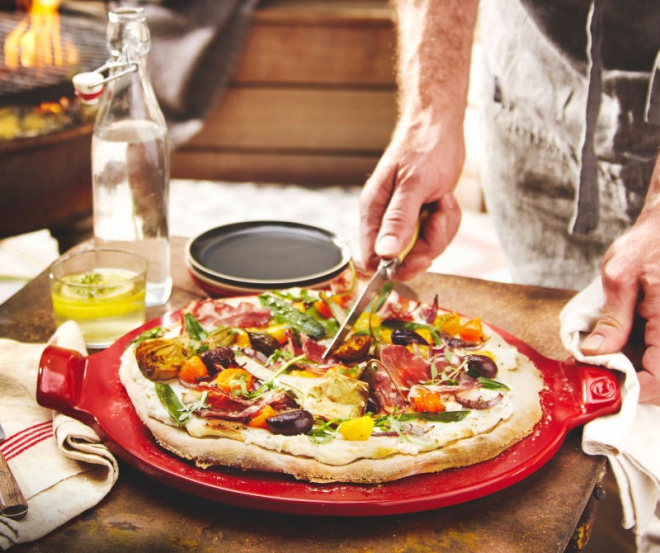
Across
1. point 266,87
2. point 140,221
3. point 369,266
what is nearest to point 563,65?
point 369,266

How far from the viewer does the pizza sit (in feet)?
3.69

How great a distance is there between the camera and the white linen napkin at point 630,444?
127 cm

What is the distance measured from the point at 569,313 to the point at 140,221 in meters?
0.95

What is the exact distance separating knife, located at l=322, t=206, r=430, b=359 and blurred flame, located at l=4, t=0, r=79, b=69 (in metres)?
1.97

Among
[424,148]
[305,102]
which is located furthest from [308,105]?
[424,148]

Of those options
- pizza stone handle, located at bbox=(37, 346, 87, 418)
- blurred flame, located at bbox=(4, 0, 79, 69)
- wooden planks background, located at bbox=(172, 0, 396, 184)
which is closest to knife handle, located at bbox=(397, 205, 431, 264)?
pizza stone handle, located at bbox=(37, 346, 87, 418)

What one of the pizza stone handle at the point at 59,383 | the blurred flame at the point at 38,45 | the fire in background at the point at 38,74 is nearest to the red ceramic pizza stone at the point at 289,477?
the pizza stone handle at the point at 59,383

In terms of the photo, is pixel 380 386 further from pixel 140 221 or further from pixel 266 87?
pixel 266 87

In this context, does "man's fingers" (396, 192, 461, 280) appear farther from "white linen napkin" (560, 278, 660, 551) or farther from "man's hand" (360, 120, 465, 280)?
"white linen napkin" (560, 278, 660, 551)

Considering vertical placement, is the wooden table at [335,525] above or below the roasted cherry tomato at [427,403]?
below

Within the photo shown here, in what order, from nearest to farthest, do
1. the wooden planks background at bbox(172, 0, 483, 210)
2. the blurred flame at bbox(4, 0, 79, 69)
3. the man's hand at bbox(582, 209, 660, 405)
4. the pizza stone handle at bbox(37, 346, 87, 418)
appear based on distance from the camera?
the pizza stone handle at bbox(37, 346, 87, 418) < the man's hand at bbox(582, 209, 660, 405) < the blurred flame at bbox(4, 0, 79, 69) < the wooden planks background at bbox(172, 0, 483, 210)

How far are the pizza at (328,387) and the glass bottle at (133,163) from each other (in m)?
0.29

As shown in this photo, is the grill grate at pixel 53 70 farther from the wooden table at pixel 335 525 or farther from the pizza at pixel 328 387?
the wooden table at pixel 335 525

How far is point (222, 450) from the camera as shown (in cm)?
112
